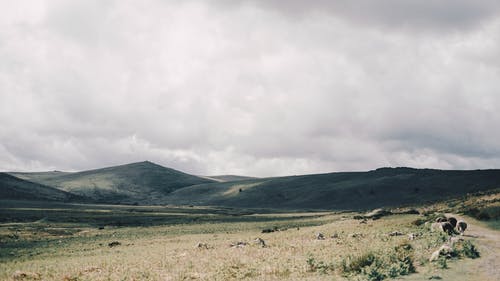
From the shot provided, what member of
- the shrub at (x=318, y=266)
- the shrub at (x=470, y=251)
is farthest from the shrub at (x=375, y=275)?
the shrub at (x=470, y=251)

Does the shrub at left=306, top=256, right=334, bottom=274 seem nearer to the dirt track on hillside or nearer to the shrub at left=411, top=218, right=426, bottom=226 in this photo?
the dirt track on hillside

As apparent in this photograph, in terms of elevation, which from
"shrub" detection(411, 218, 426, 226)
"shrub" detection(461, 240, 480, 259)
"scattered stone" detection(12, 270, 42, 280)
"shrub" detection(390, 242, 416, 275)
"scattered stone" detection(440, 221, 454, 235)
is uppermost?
"scattered stone" detection(440, 221, 454, 235)

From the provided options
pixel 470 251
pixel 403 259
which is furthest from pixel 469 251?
pixel 403 259

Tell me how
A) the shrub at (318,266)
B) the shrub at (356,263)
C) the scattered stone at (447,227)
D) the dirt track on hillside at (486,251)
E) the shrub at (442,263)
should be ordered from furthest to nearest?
the scattered stone at (447,227) < the shrub at (318,266) < the shrub at (356,263) < the shrub at (442,263) < the dirt track on hillside at (486,251)

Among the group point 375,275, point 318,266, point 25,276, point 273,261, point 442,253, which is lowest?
point 25,276

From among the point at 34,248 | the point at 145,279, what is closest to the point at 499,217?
the point at 145,279

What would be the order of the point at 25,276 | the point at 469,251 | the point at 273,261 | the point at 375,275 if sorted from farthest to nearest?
1. the point at 273,261
2. the point at 25,276
3. the point at 469,251
4. the point at 375,275

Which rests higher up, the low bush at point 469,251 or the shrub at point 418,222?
the shrub at point 418,222

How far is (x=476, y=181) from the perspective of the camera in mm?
178000

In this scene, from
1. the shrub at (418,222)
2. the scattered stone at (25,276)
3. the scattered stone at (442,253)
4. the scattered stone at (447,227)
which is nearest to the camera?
the scattered stone at (442,253)

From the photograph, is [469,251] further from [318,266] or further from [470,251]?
[318,266]

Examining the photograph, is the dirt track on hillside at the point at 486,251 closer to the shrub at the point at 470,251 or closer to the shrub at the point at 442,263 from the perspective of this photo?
the shrub at the point at 470,251

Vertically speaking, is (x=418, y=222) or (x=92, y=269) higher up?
(x=418, y=222)

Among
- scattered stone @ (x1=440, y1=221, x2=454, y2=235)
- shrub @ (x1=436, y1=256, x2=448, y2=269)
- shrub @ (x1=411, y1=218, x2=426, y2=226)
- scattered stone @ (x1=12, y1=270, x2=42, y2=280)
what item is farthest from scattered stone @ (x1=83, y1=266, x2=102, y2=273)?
shrub @ (x1=411, y1=218, x2=426, y2=226)
